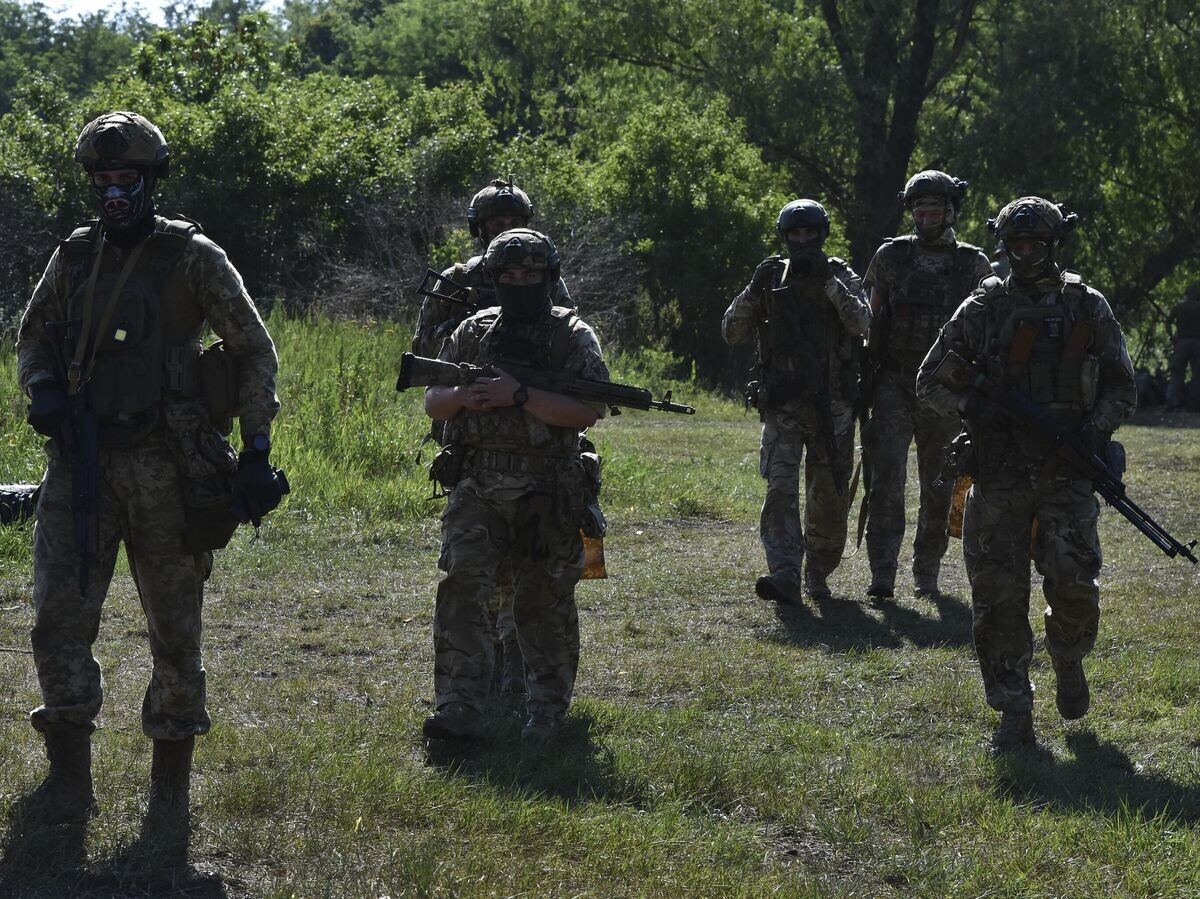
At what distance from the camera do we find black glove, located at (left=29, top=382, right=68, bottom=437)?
4.75 metres

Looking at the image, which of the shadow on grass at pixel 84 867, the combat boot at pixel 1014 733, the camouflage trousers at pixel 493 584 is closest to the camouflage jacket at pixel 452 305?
the camouflage trousers at pixel 493 584

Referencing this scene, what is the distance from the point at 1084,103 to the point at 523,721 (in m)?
23.3

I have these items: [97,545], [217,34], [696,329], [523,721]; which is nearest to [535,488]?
[523,721]

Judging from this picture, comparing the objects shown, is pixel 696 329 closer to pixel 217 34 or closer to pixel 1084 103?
pixel 1084 103

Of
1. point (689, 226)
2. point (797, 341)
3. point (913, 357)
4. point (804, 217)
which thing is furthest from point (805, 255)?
point (689, 226)

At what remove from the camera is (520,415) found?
589cm

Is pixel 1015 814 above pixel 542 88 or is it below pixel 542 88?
below

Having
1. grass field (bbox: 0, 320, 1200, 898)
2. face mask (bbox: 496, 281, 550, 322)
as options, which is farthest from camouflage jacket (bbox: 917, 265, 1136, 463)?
face mask (bbox: 496, 281, 550, 322)

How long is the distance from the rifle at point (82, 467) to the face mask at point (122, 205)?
32 cm

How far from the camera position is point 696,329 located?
2323cm

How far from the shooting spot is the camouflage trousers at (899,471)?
9102 millimetres

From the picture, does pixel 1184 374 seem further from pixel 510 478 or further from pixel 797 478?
pixel 510 478

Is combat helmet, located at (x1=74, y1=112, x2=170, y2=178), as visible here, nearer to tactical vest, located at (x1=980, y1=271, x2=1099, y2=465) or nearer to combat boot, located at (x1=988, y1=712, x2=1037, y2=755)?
tactical vest, located at (x1=980, y1=271, x2=1099, y2=465)

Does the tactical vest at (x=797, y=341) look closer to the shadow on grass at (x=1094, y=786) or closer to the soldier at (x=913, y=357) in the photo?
the soldier at (x=913, y=357)
